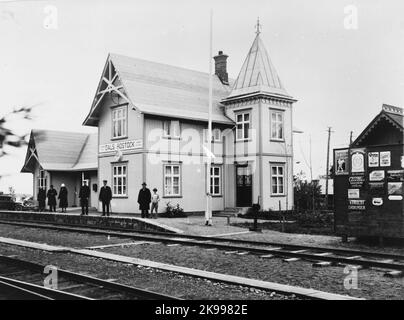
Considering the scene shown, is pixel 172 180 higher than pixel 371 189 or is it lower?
higher

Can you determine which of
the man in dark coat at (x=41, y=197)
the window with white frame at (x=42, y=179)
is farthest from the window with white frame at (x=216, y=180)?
the window with white frame at (x=42, y=179)

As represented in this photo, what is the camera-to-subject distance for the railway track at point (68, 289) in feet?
23.1

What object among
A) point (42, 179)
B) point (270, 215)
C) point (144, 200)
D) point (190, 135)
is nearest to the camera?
point (144, 200)

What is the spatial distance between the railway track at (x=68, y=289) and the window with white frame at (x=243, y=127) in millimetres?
18579

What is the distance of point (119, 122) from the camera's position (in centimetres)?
2631

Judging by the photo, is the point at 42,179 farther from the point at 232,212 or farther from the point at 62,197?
the point at 232,212

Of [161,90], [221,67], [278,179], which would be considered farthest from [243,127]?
[221,67]

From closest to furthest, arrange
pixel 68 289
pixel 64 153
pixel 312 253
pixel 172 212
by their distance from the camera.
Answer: pixel 68 289 → pixel 312 253 → pixel 172 212 → pixel 64 153

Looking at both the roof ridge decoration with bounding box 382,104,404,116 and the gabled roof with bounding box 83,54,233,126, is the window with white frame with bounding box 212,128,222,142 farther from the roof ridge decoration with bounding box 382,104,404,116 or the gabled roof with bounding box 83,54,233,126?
the roof ridge decoration with bounding box 382,104,404,116

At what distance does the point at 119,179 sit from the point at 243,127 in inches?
291

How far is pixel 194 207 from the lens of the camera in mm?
25906

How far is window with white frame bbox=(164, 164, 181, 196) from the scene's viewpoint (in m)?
24.9
